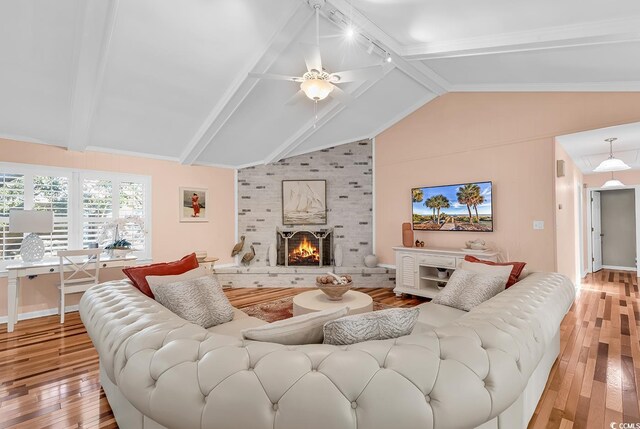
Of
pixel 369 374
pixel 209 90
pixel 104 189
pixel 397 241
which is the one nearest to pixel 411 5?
pixel 209 90

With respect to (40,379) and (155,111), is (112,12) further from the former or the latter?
(40,379)

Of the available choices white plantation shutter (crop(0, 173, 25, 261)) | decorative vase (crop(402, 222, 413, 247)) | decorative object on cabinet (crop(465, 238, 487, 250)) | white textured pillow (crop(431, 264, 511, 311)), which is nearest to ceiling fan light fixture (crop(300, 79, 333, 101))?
white textured pillow (crop(431, 264, 511, 311))

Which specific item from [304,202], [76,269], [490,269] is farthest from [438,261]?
[76,269]

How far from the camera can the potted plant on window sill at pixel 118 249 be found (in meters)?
4.35

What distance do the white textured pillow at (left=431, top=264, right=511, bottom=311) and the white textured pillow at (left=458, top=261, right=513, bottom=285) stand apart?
0.10 feet

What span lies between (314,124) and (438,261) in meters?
2.99

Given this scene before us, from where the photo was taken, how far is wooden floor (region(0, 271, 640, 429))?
1947 mm

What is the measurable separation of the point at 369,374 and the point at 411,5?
306 cm

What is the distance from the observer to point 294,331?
4.56ft

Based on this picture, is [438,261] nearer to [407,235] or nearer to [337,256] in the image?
[407,235]

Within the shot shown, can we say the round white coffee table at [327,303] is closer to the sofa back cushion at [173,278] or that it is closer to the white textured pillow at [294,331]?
the sofa back cushion at [173,278]

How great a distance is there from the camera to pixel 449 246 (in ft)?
16.2

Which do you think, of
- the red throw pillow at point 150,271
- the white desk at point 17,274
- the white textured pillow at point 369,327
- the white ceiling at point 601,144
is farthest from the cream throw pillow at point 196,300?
the white ceiling at point 601,144

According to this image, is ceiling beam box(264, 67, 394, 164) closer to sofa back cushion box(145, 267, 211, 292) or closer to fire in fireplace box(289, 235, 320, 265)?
fire in fireplace box(289, 235, 320, 265)
